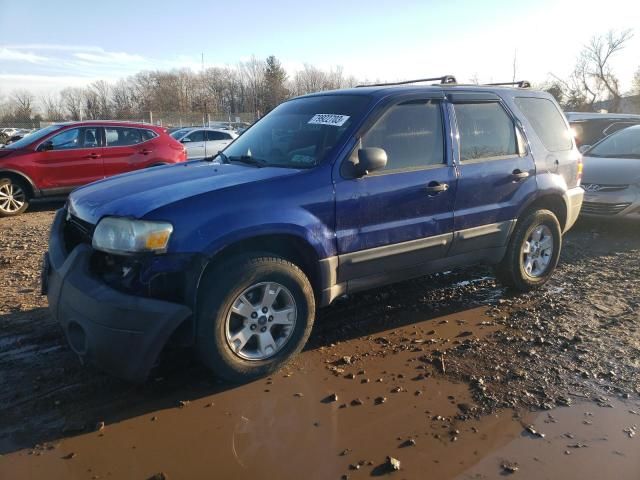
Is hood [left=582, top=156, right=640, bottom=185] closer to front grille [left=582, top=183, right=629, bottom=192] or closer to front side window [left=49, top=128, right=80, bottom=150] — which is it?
front grille [left=582, top=183, right=629, bottom=192]

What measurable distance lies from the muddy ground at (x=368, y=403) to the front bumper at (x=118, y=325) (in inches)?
13.8

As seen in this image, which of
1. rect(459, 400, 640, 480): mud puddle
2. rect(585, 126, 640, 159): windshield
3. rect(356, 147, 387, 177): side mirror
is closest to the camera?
rect(459, 400, 640, 480): mud puddle

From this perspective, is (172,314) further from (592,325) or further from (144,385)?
(592,325)

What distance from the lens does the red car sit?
29.9 ft

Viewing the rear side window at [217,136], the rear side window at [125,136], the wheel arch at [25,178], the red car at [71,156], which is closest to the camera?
the wheel arch at [25,178]

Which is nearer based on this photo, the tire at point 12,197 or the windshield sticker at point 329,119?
the windshield sticker at point 329,119

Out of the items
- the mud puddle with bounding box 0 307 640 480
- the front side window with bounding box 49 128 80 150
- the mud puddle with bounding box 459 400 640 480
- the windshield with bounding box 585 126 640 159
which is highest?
the front side window with bounding box 49 128 80 150

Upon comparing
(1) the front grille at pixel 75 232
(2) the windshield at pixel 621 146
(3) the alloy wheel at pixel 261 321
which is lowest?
(3) the alloy wheel at pixel 261 321

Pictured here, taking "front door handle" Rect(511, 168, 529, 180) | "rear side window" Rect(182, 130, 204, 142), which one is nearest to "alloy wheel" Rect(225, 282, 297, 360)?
"front door handle" Rect(511, 168, 529, 180)

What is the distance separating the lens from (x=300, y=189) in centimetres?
345

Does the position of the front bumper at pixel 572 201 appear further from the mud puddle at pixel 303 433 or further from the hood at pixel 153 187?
the hood at pixel 153 187

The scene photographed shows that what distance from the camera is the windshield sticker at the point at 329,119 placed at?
3.90 meters

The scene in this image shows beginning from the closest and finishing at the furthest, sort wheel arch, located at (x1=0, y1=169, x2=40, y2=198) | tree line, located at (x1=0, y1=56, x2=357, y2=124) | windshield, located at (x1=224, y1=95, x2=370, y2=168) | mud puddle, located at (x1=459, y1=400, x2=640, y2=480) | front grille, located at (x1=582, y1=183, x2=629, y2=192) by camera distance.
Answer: mud puddle, located at (x1=459, y1=400, x2=640, y2=480), windshield, located at (x1=224, y1=95, x2=370, y2=168), front grille, located at (x1=582, y1=183, x2=629, y2=192), wheel arch, located at (x1=0, y1=169, x2=40, y2=198), tree line, located at (x1=0, y1=56, x2=357, y2=124)

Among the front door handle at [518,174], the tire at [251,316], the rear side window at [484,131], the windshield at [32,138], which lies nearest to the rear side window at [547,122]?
the rear side window at [484,131]
